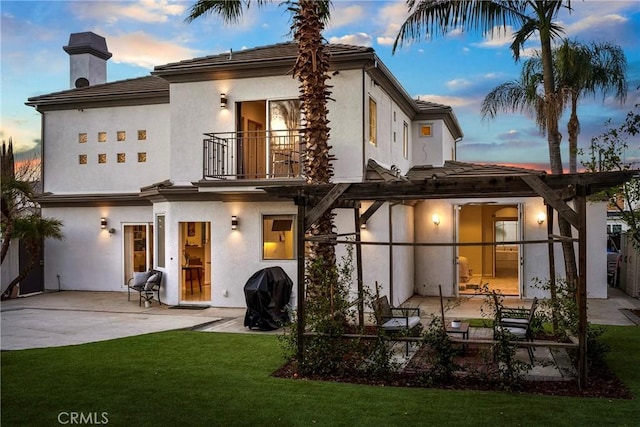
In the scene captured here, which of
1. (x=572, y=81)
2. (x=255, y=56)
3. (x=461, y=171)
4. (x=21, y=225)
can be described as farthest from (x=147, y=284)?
(x=572, y=81)

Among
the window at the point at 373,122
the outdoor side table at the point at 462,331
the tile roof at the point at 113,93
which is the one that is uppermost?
the tile roof at the point at 113,93

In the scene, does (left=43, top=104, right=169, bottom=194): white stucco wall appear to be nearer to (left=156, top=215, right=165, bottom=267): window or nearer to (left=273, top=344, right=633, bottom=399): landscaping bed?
(left=156, top=215, right=165, bottom=267): window

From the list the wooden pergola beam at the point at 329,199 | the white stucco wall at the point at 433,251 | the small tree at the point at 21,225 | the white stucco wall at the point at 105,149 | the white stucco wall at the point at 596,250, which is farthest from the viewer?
the white stucco wall at the point at 105,149

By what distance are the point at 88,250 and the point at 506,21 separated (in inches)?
552

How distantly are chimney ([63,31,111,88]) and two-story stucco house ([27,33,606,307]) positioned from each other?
2.0 inches

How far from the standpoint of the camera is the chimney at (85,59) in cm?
2048

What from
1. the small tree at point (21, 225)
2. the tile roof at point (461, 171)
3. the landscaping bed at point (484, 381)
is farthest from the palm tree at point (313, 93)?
the small tree at point (21, 225)

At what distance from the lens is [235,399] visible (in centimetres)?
691

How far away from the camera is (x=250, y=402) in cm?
678

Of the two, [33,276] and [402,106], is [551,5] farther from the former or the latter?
[33,276]

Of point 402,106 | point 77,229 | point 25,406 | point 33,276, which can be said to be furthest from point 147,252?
point 25,406

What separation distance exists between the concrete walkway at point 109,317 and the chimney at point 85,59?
820cm

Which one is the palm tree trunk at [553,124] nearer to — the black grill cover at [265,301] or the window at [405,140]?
the black grill cover at [265,301]

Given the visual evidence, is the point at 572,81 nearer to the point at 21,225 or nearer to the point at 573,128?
the point at 573,128
